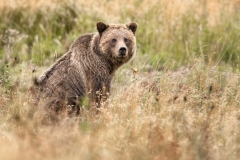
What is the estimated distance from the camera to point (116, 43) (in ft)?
25.3

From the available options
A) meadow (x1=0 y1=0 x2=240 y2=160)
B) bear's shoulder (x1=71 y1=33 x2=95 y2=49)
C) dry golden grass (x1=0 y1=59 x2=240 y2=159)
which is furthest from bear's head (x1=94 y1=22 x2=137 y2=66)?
dry golden grass (x1=0 y1=59 x2=240 y2=159)

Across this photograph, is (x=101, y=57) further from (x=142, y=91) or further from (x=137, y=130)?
(x=137, y=130)

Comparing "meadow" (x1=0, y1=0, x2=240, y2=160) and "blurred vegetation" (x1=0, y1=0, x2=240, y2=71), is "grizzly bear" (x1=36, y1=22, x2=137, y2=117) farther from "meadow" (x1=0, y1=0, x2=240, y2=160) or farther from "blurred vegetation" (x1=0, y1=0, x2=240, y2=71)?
"blurred vegetation" (x1=0, y1=0, x2=240, y2=71)

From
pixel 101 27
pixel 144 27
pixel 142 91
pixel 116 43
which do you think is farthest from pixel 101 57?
pixel 144 27

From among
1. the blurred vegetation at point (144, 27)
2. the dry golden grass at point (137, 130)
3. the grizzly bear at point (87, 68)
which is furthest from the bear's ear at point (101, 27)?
the blurred vegetation at point (144, 27)

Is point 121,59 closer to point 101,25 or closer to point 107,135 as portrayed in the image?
point 101,25

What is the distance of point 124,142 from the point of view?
5332 millimetres

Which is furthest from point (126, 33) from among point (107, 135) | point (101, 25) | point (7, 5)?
point (7, 5)

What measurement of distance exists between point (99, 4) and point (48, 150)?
8.58 meters

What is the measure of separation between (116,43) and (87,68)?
1.71 ft

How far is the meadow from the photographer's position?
5.06 metres

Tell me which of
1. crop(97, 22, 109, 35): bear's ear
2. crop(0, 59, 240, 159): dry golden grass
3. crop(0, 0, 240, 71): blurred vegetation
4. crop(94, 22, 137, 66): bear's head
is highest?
crop(97, 22, 109, 35): bear's ear

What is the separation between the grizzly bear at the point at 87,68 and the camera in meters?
7.27

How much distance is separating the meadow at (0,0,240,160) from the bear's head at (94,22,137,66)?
281 millimetres
